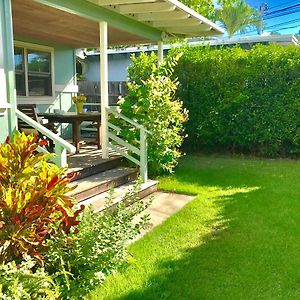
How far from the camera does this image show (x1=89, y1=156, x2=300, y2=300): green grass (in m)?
3.07

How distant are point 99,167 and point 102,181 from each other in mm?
551

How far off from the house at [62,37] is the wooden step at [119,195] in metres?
0.22

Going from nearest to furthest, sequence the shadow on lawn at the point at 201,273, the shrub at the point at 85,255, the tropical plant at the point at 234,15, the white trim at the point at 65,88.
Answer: the shrub at the point at 85,255 < the shadow on lawn at the point at 201,273 < the white trim at the point at 65,88 < the tropical plant at the point at 234,15

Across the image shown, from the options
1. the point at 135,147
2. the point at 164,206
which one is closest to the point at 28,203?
the point at 164,206

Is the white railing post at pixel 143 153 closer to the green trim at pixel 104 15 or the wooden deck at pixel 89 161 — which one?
the wooden deck at pixel 89 161

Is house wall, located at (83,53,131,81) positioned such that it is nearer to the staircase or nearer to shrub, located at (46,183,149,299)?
the staircase

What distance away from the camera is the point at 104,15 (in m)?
5.85

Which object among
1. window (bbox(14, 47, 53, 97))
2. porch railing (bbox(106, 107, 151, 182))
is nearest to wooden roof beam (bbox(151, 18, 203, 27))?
porch railing (bbox(106, 107, 151, 182))

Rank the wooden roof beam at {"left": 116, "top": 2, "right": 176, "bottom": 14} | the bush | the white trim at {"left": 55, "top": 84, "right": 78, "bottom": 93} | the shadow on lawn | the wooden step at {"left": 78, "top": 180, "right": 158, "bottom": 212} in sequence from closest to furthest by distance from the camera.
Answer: the shadow on lawn, the wooden step at {"left": 78, "top": 180, "right": 158, "bottom": 212}, the wooden roof beam at {"left": 116, "top": 2, "right": 176, "bottom": 14}, the bush, the white trim at {"left": 55, "top": 84, "right": 78, "bottom": 93}

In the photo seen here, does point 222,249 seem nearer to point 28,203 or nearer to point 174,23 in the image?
point 28,203

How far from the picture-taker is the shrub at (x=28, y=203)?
2504 millimetres

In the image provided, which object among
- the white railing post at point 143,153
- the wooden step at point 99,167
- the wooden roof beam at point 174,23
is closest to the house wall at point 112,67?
the wooden roof beam at point 174,23

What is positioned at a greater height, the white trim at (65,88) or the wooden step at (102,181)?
the white trim at (65,88)

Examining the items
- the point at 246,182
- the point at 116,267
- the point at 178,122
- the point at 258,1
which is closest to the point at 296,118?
the point at 246,182
